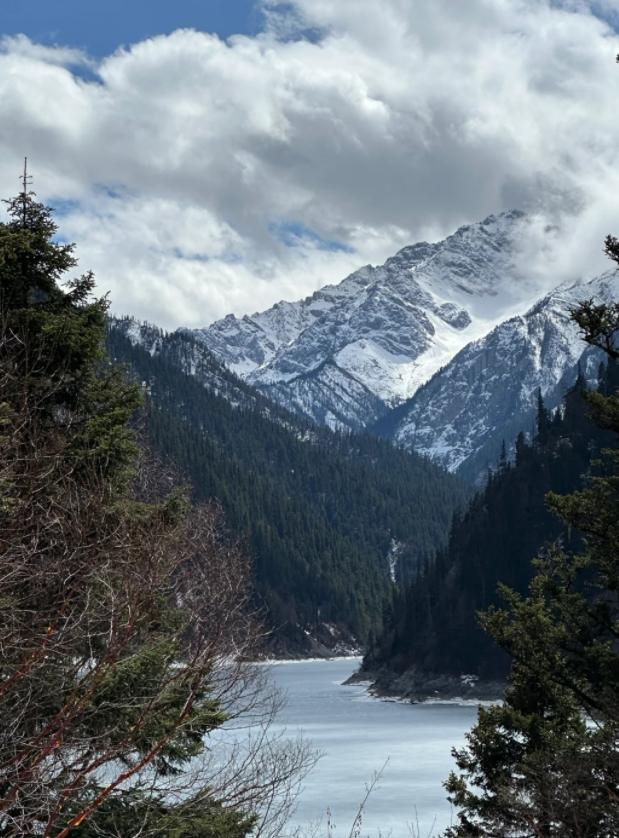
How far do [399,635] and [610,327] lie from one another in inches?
5672

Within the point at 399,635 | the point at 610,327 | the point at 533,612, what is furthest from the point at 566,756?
the point at 399,635

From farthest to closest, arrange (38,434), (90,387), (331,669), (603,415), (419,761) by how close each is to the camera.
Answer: (331,669) < (419,761) < (603,415) < (90,387) < (38,434)

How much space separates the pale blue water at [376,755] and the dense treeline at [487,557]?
1298 centimetres

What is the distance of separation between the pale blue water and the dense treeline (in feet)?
42.6

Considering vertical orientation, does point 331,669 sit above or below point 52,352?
below

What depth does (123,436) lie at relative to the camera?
16797 mm

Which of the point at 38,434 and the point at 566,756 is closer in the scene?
the point at 38,434

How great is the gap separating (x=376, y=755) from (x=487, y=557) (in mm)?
85806

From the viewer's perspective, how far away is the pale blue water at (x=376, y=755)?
53.6 meters

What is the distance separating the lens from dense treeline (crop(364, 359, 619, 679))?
484 feet

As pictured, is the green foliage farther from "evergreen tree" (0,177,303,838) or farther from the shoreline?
the shoreline

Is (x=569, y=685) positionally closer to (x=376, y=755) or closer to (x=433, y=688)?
(x=376, y=755)

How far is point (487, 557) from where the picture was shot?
161 m

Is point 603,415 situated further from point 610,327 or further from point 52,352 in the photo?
point 52,352
